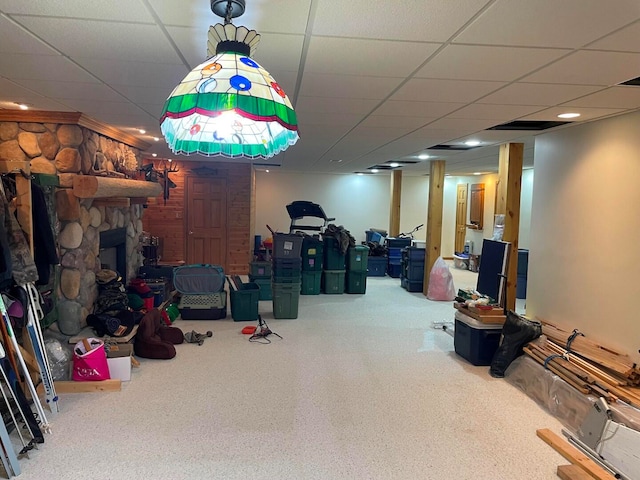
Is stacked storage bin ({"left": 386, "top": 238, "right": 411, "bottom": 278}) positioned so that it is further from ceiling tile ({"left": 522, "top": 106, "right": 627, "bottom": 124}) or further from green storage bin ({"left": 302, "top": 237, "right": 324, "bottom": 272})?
ceiling tile ({"left": 522, "top": 106, "right": 627, "bottom": 124})

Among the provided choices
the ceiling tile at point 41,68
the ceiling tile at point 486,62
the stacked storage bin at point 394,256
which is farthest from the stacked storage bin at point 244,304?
the stacked storage bin at point 394,256

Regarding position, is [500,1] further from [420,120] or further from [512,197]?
[512,197]

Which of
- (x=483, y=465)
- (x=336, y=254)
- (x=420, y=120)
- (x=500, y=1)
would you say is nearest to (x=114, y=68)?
(x=500, y=1)

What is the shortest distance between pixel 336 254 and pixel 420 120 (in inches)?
142

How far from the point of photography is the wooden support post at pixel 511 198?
16.4 ft

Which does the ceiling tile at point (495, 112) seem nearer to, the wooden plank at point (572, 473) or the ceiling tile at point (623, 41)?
the ceiling tile at point (623, 41)

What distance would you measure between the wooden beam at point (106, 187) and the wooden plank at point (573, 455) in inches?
166

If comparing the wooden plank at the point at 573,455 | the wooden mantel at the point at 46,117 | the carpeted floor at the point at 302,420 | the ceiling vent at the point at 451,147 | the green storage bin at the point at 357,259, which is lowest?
the carpeted floor at the point at 302,420

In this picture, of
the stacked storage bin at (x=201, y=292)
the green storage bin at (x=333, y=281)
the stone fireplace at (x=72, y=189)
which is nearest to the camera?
the stone fireplace at (x=72, y=189)

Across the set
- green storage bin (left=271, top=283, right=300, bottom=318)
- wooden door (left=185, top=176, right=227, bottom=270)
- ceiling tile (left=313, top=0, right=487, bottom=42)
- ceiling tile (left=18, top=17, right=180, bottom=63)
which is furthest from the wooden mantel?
wooden door (left=185, top=176, right=227, bottom=270)

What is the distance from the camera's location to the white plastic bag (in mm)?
6910

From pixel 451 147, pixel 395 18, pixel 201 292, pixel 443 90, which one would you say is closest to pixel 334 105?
pixel 443 90

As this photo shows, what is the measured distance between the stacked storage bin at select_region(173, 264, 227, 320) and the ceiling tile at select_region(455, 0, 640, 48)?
4.22 m

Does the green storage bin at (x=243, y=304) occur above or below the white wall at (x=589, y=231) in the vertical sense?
below
